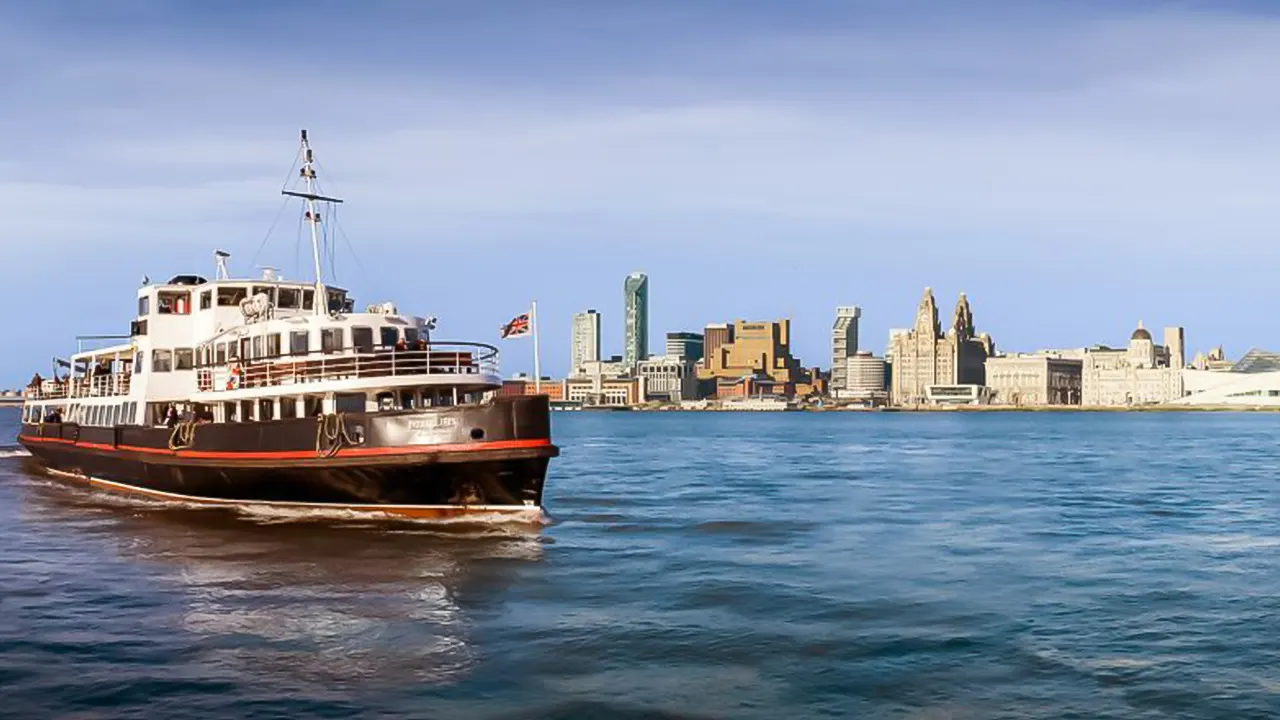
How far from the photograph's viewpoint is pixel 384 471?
32.9 m

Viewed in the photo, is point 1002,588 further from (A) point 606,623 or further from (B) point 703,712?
(B) point 703,712

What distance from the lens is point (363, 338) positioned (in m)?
36.2

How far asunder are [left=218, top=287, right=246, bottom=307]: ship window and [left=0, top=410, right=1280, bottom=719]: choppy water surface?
706 cm

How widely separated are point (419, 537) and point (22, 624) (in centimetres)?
1160

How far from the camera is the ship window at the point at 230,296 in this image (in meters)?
41.6

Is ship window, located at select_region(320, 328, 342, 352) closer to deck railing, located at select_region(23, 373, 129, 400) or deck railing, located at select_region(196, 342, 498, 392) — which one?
deck railing, located at select_region(196, 342, 498, 392)

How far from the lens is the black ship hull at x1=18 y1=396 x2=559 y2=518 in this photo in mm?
32312

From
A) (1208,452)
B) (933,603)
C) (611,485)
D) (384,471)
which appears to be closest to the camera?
(933,603)

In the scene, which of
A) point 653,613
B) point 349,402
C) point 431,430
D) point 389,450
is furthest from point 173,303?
point 653,613

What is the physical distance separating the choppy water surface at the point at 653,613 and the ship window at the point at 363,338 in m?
5.14

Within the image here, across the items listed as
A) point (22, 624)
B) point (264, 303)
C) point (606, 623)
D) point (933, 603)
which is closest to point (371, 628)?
point (606, 623)

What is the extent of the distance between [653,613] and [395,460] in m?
13.0

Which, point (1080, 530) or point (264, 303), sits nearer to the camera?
point (1080, 530)

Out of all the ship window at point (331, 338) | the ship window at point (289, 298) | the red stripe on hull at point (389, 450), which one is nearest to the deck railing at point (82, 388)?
the ship window at point (289, 298)
